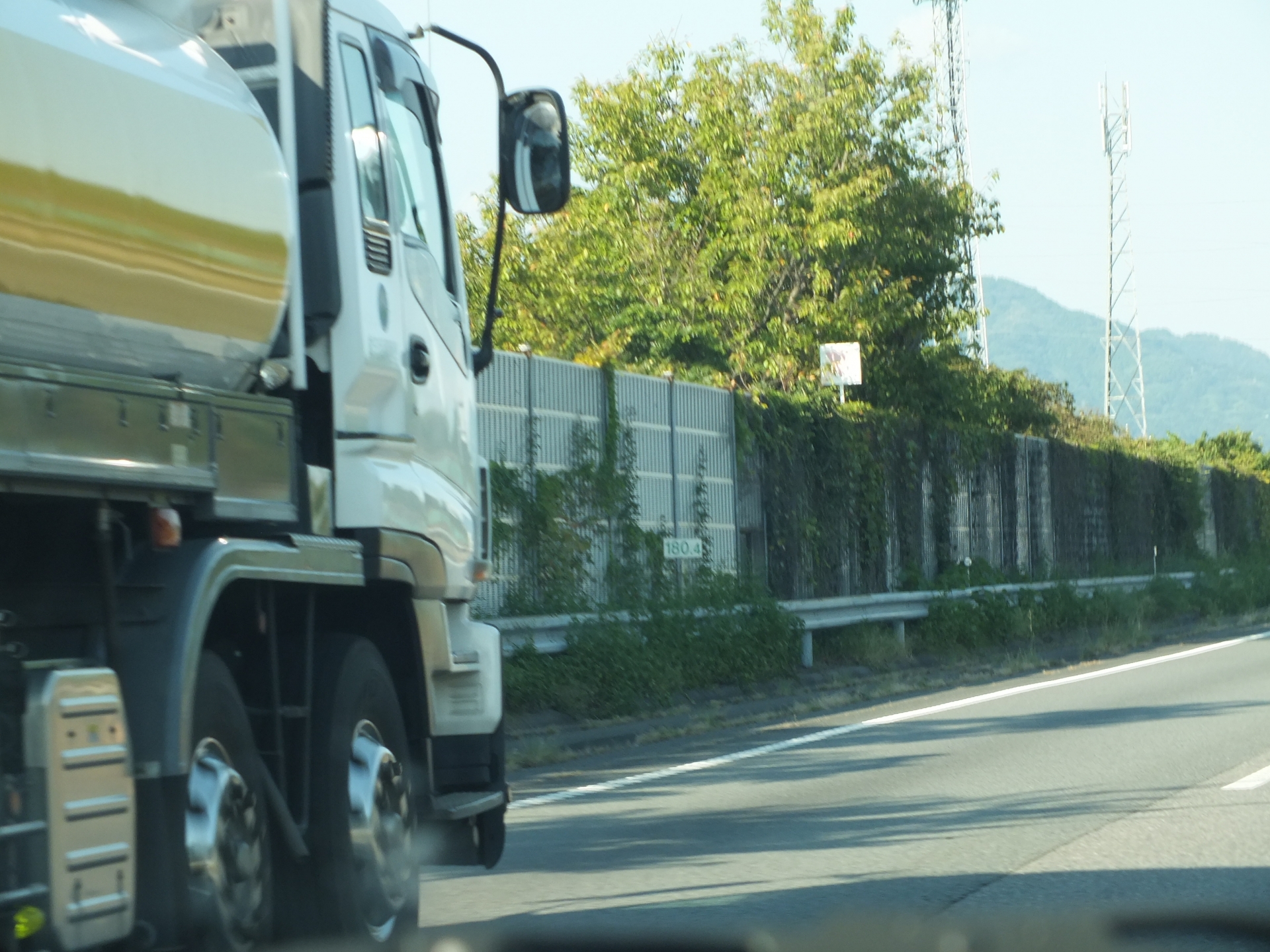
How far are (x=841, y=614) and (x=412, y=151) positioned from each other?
13.3 m

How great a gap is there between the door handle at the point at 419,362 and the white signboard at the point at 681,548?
446 inches

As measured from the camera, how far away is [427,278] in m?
6.74

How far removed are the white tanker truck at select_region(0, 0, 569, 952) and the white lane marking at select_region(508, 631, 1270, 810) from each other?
3439mm

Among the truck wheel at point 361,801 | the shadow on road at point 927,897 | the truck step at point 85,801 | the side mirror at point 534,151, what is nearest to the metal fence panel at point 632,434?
the shadow on road at point 927,897

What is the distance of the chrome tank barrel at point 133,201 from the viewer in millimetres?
4066

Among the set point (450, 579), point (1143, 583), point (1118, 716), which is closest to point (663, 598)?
point (1118, 716)

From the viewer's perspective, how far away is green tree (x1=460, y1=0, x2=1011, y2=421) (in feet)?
98.2

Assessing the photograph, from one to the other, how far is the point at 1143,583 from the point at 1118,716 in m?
16.7

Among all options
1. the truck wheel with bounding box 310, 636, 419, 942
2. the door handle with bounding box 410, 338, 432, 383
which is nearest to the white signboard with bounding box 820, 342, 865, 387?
the door handle with bounding box 410, 338, 432, 383

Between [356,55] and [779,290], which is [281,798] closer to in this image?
[356,55]

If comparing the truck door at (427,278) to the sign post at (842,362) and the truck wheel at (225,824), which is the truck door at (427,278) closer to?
the truck wheel at (225,824)

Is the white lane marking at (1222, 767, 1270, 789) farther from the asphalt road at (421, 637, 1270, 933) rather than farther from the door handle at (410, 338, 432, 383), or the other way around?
the door handle at (410, 338, 432, 383)

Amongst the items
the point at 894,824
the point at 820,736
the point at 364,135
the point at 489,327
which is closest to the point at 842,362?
the point at 820,736

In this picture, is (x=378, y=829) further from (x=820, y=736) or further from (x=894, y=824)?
(x=820, y=736)
